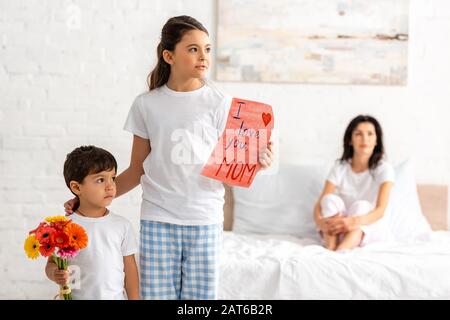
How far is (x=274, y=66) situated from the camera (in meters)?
3.26

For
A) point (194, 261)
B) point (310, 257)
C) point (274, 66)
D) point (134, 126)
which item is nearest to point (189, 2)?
point (274, 66)

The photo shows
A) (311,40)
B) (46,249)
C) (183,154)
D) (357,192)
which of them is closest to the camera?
(46,249)

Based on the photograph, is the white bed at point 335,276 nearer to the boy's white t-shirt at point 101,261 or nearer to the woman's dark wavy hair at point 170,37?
the boy's white t-shirt at point 101,261

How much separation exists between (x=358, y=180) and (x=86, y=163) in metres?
1.64

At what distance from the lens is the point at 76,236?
154 cm

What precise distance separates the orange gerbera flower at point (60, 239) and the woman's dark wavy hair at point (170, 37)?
454 millimetres

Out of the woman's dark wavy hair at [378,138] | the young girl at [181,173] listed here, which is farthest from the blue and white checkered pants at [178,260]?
the woman's dark wavy hair at [378,138]

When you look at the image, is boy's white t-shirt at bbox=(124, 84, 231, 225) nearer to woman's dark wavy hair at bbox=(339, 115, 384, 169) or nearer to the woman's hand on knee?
the woman's hand on knee

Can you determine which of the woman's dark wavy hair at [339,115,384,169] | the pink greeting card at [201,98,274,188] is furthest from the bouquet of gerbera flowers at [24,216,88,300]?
the woman's dark wavy hair at [339,115,384,169]

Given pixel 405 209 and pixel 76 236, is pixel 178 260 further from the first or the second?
pixel 405 209

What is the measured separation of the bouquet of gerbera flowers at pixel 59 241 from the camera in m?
1.52

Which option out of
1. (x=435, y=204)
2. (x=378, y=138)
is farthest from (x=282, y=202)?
(x=435, y=204)

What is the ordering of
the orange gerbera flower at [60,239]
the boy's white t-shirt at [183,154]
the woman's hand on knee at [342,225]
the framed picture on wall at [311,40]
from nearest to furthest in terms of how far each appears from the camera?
1. the orange gerbera flower at [60,239]
2. the boy's white t-shirt at [183,154]
3. the woman's hand on knee at [342,225]
4. the framed picture on wall at [311,40]
